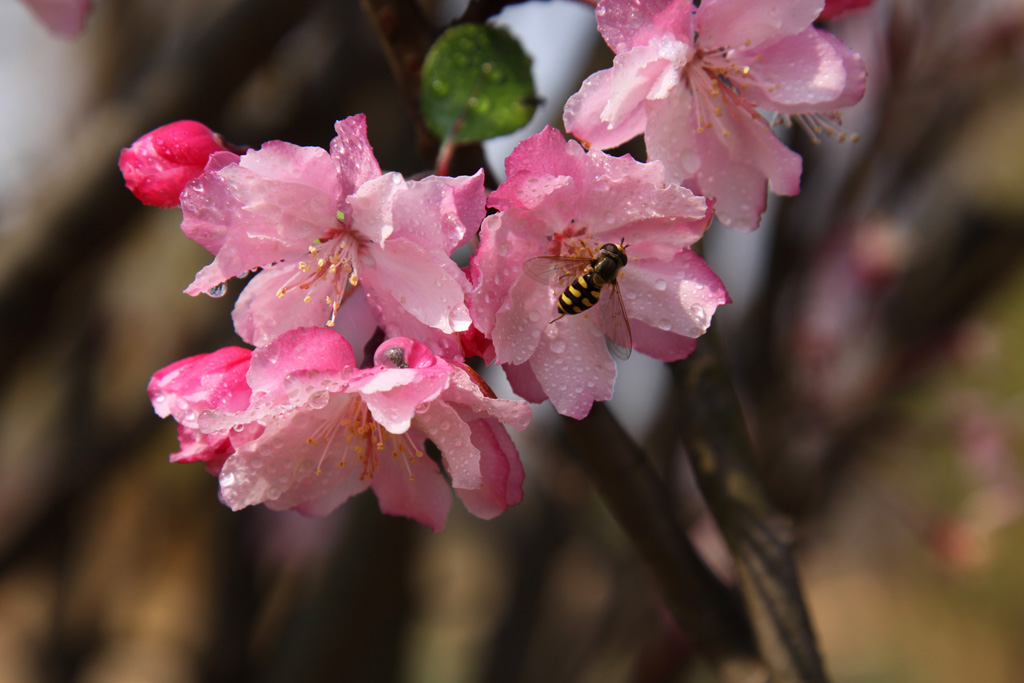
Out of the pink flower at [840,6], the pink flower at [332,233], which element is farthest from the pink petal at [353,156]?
the pink flower at [840,6]

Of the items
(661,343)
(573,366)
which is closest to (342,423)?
(573,366)

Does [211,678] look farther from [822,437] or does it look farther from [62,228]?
[822,437]

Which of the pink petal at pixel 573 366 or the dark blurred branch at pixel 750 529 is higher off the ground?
the pink petal at pixel 573 366

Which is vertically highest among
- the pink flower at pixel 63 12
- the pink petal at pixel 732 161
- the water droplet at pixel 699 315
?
the pink flower at pixel 63 12

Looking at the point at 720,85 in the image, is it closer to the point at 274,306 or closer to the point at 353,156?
the point at 353,156

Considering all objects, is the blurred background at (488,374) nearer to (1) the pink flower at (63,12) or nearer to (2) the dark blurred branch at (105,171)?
(2) the dark blurred branch at (105,171)

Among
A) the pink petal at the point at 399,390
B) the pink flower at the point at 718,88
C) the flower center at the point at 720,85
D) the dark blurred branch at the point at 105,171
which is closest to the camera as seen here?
the pink petal at the point at 399,390
